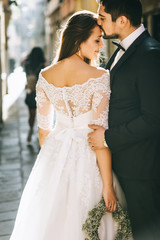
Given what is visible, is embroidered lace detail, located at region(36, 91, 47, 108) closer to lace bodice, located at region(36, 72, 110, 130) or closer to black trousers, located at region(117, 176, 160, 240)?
lace bodice, located at region(36, 72, 110, 130)

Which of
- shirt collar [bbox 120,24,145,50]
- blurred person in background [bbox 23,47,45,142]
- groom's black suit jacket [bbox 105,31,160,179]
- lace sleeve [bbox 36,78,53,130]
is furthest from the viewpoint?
blurred person in background [bbox 23,47,45,142]

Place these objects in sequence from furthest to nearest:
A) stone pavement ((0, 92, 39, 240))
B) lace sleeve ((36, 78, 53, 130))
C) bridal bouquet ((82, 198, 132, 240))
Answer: stone pavement ((0, 92, 39, 240))
lace sleeve ((36, 78, 53, 130))
bridal bouquet ((82, 198, 132, 240))

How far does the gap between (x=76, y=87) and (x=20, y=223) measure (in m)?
1.10

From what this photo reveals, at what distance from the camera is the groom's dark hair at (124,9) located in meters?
2.23

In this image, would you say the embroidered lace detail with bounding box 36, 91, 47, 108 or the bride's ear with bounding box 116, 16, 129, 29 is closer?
the bride's ear with bounding box 116, 16, 129, 29

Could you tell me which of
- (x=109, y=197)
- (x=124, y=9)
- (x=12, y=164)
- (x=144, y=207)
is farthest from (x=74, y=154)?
(x=12, y=164)

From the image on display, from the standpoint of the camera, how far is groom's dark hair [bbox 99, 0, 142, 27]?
7.31 feet

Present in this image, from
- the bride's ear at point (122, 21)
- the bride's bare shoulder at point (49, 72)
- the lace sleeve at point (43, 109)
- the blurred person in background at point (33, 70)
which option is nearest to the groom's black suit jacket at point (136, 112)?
the bride's ear at point (122, 21)

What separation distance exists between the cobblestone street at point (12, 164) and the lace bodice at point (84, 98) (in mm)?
1799

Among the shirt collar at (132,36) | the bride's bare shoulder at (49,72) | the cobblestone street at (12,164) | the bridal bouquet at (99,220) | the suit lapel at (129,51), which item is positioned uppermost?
the shirt collar at (132,36)

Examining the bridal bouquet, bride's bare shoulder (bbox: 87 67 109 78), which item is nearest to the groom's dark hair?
bride's bare shoulder (bbox: 87 67 109 78)

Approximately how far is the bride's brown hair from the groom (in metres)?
0.08

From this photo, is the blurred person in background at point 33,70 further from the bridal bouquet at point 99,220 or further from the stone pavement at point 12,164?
the bridal bouquet at point 99,220

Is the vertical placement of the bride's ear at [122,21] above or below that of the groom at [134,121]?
above
